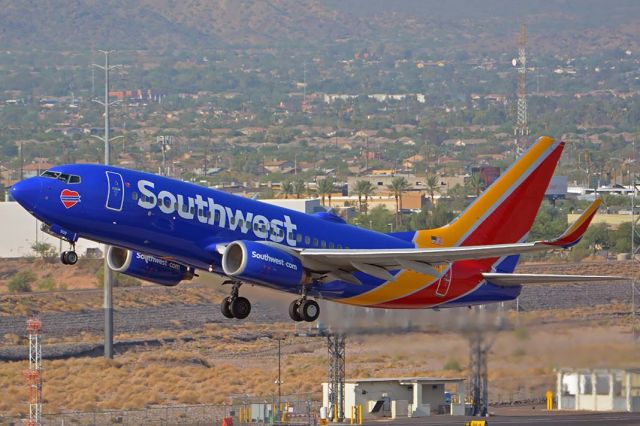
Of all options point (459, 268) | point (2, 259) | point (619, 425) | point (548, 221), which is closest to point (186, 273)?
point (459, 268)

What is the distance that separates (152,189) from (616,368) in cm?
2472

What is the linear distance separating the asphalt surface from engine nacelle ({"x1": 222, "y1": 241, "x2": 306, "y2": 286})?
2849 centimetres

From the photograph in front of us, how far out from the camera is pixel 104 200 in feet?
178

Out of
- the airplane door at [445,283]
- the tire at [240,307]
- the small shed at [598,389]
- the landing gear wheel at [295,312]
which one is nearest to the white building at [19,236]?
the small shed at [598,389]

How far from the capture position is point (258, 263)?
5600 cm

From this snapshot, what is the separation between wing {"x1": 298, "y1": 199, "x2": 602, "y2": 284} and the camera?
188 feet

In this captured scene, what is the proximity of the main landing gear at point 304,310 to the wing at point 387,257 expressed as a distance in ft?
4.31

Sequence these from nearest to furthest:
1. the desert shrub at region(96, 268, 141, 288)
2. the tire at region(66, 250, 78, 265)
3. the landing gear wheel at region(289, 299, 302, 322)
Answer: the tire at region(66, 250, 78, 265)
the landing gear wheel at region(289, 299, 302, 322)
the desert shrub at region(96, 268, 141, 288)

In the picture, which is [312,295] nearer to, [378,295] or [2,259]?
[378,295]

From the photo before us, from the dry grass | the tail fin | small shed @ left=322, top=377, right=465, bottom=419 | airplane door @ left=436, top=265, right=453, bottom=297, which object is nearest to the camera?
airplane door @ left=436, top=265, right=453, bottom=297

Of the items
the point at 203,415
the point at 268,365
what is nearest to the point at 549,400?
the point at 203,415

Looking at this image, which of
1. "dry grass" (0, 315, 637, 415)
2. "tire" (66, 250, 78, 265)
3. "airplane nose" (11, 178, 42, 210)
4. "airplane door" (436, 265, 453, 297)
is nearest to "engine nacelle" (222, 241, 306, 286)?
"tire" (66, 250, 78, 265)

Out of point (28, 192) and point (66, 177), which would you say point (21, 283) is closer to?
point (66, 177)

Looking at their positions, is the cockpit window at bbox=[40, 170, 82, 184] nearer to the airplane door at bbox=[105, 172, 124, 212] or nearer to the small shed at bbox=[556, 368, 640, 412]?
the airplane door at bbox=[105, 172, 124, 212]
